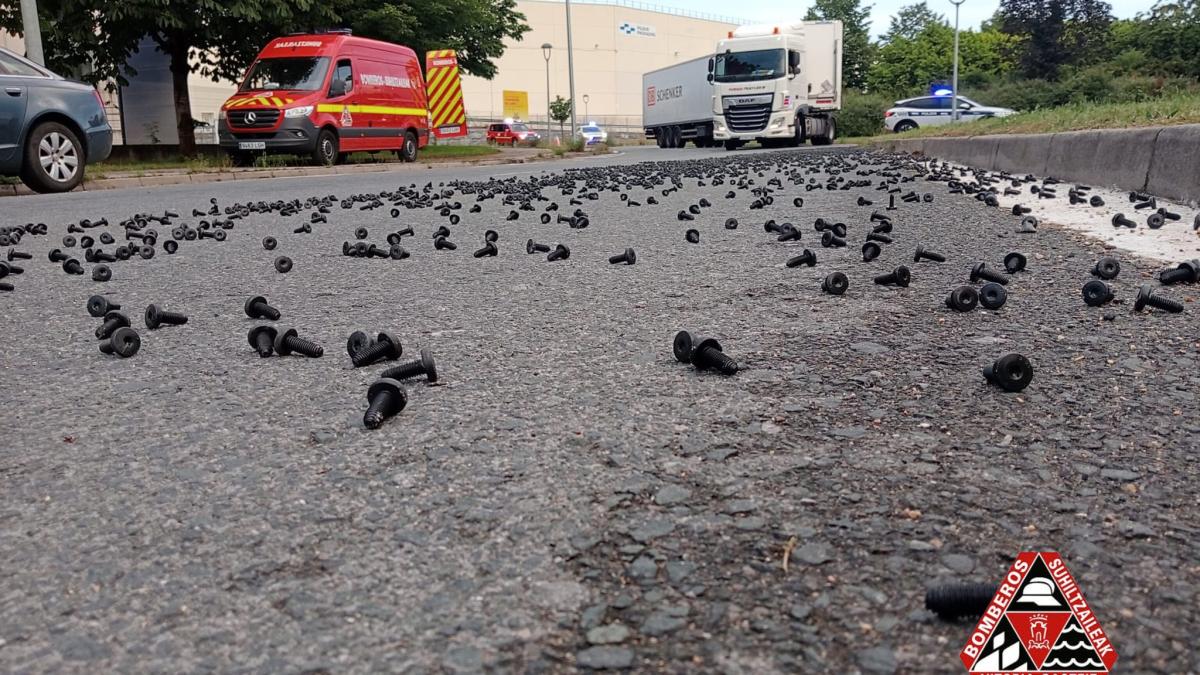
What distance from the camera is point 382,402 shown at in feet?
8.73

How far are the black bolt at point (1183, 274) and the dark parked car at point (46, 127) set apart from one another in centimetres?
1310

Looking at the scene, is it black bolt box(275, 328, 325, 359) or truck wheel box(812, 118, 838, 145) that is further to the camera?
truck wheel box(812, 118, 838, 145)

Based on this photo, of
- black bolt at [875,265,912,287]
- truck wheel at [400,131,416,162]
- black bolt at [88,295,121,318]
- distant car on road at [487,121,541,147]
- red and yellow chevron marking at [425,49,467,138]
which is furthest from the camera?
distant car on road at [487,121,541,147]

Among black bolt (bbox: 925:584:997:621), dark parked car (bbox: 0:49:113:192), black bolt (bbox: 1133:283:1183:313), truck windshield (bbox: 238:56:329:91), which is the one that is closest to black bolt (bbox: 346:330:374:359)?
black bolt (bbox: 925:584:997:621)

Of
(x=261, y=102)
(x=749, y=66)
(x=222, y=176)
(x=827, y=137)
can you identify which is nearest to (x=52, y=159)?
(x=222, y=176)

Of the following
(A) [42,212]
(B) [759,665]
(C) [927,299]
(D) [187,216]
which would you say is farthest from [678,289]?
(A) [42,212]

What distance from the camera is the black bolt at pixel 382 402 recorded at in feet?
8.61

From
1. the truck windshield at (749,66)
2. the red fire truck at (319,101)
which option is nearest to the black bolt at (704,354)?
the red fire truck at (319,101)

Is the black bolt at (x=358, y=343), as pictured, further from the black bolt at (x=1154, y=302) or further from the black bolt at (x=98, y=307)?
the black bolt at (x=1154, y=302)

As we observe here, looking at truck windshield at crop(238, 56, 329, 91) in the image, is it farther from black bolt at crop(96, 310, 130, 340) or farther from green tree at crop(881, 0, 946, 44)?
green tree at crop(881, 0, 946, 44)

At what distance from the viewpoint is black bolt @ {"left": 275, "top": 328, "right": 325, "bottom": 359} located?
350 cm

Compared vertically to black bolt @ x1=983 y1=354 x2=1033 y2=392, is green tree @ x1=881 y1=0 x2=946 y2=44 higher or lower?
higher

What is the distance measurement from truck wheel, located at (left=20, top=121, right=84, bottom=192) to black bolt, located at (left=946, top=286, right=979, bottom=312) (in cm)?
1285

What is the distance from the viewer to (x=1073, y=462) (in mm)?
2213
